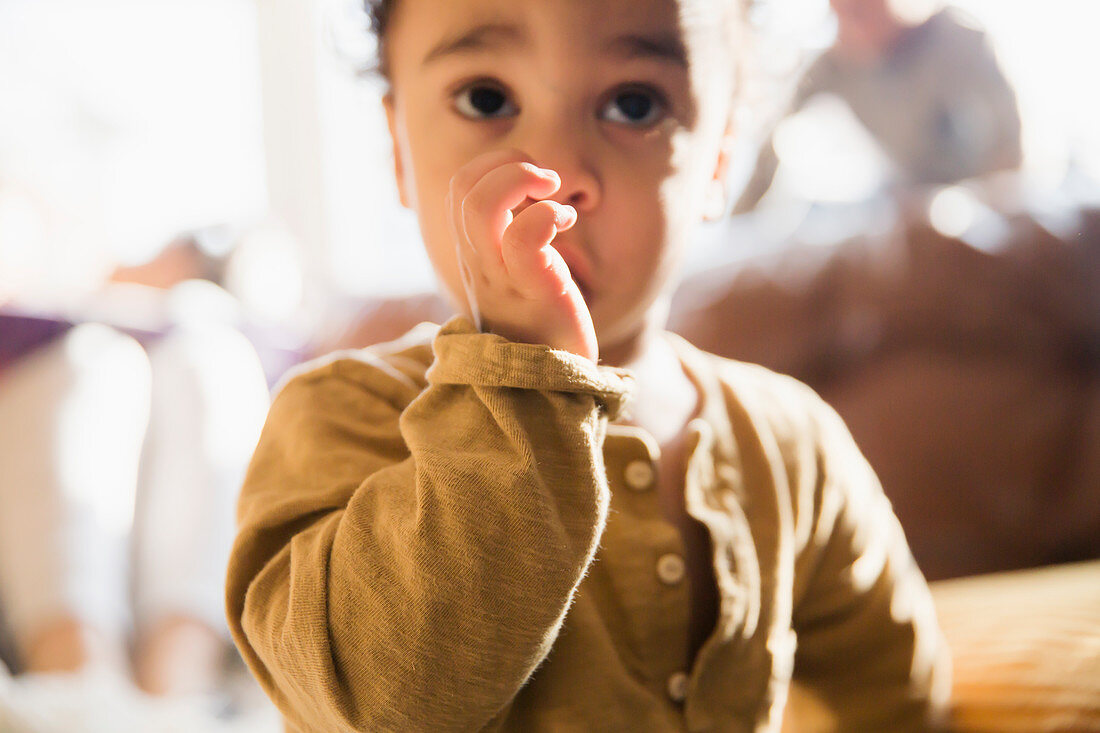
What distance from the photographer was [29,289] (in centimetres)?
109

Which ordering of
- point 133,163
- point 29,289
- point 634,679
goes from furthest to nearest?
point 133,163 < point 29,289 < point 634,679

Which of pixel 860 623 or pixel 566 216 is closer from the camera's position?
pixel 566 216

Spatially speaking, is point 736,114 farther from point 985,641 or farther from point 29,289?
point 29,289

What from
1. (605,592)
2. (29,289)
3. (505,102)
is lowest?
(605,592)

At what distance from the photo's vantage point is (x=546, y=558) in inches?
12.4

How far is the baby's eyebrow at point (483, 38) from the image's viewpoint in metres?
0.39

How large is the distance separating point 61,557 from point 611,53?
0.77m

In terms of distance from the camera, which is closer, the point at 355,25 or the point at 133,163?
the point at 355,25

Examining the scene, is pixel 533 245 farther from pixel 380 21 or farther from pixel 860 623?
pixel 860 623

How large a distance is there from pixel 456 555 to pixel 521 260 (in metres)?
0.12

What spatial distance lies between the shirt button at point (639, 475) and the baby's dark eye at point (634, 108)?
0.19 meters

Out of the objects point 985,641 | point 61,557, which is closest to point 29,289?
point 61,557

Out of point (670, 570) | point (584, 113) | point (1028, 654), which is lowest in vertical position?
point (1028, 654)

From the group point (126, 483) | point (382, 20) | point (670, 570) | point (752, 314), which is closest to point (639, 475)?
point (670, 570)
